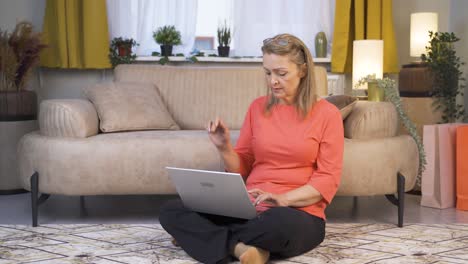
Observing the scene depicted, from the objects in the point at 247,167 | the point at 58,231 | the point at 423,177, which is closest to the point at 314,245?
the point at 247,167

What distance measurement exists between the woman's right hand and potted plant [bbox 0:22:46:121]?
2.21 meters

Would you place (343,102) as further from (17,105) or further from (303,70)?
(17,105)

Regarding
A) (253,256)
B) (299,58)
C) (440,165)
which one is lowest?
(253,256)

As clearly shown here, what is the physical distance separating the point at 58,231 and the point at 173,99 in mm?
1218

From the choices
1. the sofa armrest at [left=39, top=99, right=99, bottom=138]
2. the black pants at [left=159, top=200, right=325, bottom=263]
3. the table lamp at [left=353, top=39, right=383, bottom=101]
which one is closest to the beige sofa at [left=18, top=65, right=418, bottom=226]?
the sofa armrest at [left=39, top=99, right=99, bottom=138]

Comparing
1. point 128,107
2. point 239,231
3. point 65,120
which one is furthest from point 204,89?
point 239,231

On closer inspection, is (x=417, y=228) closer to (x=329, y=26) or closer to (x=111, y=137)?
(x=111, y=137)

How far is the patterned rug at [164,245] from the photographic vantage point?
2.54 meters

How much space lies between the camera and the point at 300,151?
248cm

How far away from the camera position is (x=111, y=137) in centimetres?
329

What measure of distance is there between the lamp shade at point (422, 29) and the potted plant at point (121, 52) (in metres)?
2.05

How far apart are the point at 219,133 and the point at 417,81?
2320 millimetres

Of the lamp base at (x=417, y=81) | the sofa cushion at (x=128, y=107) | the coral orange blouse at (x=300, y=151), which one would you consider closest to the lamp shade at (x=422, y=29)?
the lamp base at (x=417, y=81)

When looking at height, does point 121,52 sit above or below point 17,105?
above
